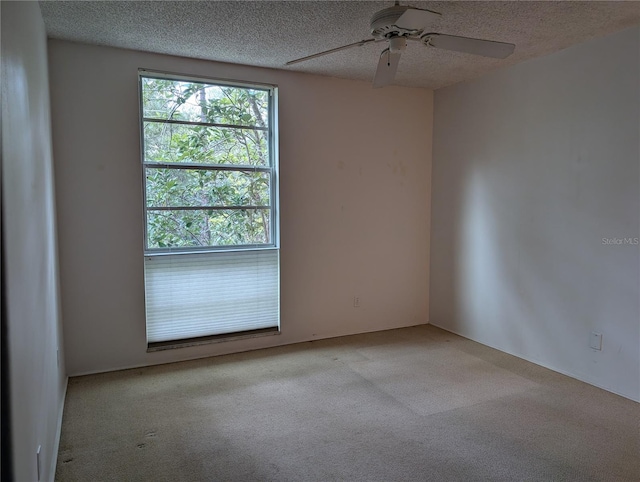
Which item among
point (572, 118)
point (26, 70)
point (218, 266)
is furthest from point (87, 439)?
point (572, 118)

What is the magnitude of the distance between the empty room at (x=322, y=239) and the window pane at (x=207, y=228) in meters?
0.02

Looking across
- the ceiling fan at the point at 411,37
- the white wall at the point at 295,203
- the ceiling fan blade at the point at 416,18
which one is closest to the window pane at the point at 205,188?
the white wall at the point at 295,203

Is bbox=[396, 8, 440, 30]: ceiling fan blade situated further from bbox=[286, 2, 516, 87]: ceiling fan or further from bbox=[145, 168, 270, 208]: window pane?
bbox=[145, 168, 270, 208]: window pane

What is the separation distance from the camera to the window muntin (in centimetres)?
366

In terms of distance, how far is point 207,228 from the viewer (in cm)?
387

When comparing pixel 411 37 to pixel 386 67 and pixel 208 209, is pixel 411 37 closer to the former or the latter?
pixel 386 67

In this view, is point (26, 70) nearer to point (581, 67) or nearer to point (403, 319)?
point (581, 67)

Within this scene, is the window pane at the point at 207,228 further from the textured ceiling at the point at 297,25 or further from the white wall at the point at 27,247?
the textured ceiling at the point at 297,25

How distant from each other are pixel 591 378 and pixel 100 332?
3.79m

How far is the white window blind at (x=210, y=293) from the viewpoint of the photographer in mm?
3729

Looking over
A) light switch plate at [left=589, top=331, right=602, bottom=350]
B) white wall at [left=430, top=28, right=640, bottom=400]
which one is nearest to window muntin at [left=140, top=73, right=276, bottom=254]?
white wall at [left=430, top=28, right=640, bottom=400]

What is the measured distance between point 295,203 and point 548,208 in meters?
2.17

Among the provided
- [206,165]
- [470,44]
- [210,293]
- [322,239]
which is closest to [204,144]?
[206,165]

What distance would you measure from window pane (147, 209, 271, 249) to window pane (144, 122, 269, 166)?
45cm
